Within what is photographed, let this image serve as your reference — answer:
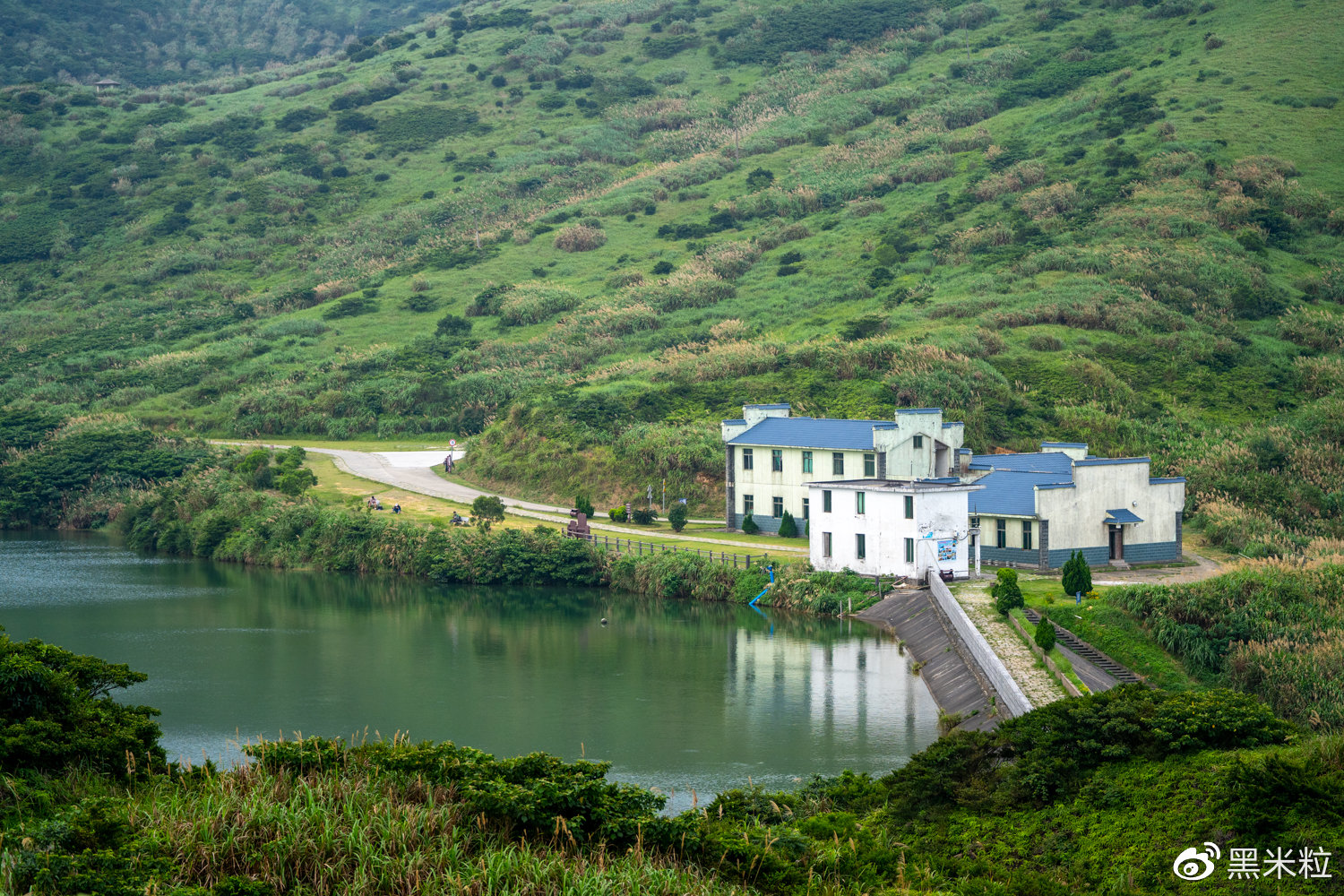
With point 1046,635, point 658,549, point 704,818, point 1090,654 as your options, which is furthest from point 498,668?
point 704,818

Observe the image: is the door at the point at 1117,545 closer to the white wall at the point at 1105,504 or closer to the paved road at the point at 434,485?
the white wall at the point at 1105,504

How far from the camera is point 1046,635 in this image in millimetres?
38750

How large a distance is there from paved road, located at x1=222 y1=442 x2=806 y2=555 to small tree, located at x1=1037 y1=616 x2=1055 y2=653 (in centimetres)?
1887

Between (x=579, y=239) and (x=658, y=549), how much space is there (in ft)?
230

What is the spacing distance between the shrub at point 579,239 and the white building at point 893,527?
7424 cm

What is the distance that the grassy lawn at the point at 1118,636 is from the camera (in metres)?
38.9

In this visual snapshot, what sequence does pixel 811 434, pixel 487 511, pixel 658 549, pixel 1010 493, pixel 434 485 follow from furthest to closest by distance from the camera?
1. pixel 434 485
2. pixel 487 511
3. pixel 811 434
4. pixel 658 549
5. pixel 1010 493

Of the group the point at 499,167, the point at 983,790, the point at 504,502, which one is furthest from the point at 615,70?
the point at 983,790

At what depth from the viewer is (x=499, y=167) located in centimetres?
14062

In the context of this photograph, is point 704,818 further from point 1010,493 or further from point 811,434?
point 811,434

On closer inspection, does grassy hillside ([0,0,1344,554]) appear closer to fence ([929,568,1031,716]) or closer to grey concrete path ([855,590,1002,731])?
fence ([929,568,1031,716])

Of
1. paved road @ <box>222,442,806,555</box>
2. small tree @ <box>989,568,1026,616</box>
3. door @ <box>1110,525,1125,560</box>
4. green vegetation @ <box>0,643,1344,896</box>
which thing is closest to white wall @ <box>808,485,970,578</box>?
paved road @ <box>222,442,806,555</box>

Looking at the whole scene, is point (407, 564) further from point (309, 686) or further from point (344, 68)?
point (344, 68)

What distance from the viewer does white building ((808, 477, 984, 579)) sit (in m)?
50.5
